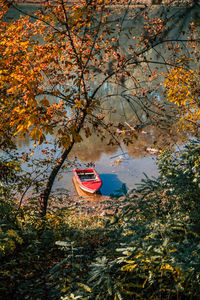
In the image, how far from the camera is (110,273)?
271 cm

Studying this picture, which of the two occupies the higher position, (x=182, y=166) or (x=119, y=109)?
(x=119, y=109)

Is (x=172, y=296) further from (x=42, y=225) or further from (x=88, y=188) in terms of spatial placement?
(x=88, y=188)

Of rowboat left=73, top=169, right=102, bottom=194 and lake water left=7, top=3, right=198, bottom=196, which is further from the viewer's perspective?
lake water left=7, top=3, right=198, bottom=196

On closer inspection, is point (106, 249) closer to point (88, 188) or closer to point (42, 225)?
point (42, 225)

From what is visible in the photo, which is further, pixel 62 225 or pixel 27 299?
pixel 62 225

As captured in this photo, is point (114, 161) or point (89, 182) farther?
point (114, 161)

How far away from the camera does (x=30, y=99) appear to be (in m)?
3.60

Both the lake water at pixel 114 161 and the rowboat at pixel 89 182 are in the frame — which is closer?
the rowboat at pixel 89 182

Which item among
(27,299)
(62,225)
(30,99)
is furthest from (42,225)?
(30,99)

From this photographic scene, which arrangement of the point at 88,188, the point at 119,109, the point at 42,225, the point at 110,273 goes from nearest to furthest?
the point at 110,273 → the point at 42,225 → the point at 88,188 → the point at 119,109

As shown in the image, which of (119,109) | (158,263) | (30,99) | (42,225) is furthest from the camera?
(119,109)

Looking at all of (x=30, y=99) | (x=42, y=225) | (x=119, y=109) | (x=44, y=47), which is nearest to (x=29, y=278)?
(x=42, y=225)

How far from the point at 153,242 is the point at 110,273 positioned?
1.71 ft

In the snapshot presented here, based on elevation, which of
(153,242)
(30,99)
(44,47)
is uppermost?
(44,47)
